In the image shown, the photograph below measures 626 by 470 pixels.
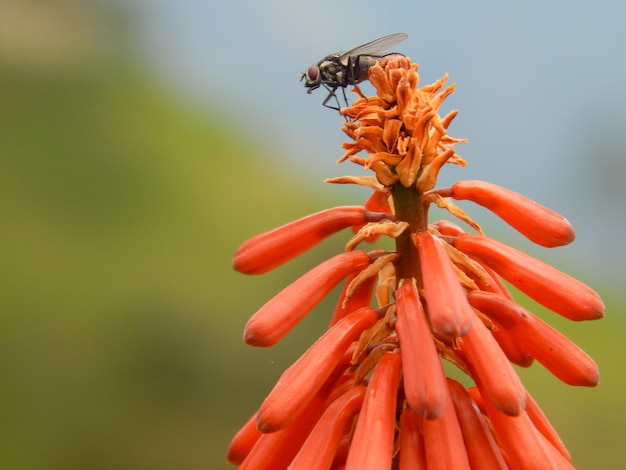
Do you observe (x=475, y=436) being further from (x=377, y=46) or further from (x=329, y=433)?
(x=377, y=46)

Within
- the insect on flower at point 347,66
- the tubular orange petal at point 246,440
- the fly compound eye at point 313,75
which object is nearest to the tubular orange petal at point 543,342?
the tubular orange petal at point 246,440

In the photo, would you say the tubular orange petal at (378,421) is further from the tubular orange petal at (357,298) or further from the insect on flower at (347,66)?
the insect on flower at (347,66)

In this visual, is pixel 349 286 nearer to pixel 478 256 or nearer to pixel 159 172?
pixel 478 256

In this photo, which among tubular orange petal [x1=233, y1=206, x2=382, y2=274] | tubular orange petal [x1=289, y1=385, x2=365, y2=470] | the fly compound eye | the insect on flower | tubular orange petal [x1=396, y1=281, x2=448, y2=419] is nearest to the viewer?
tubular orange petal [x1=396, y1=281, x2=448, y2=419]

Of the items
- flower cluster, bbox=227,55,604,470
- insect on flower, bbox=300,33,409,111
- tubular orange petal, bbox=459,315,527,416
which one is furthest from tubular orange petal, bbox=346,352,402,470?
insect on flower, bbox=300,33,409,111

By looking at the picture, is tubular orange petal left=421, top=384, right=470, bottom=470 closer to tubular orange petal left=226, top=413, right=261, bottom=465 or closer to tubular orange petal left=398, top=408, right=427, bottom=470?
tubular orange petal left=398, top=408, right=427, bottom=470

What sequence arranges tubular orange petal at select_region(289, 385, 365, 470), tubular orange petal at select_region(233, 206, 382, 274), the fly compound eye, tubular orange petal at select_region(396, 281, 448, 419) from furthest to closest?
1. the fly compound eye
2. tubular orange petal at select_region(233, 206, 382, 274)
3. tubular orange petal at select_region(289, 385, 365, 470)
4. tubular orange petal at select_region(396, 281, 448, 419)
